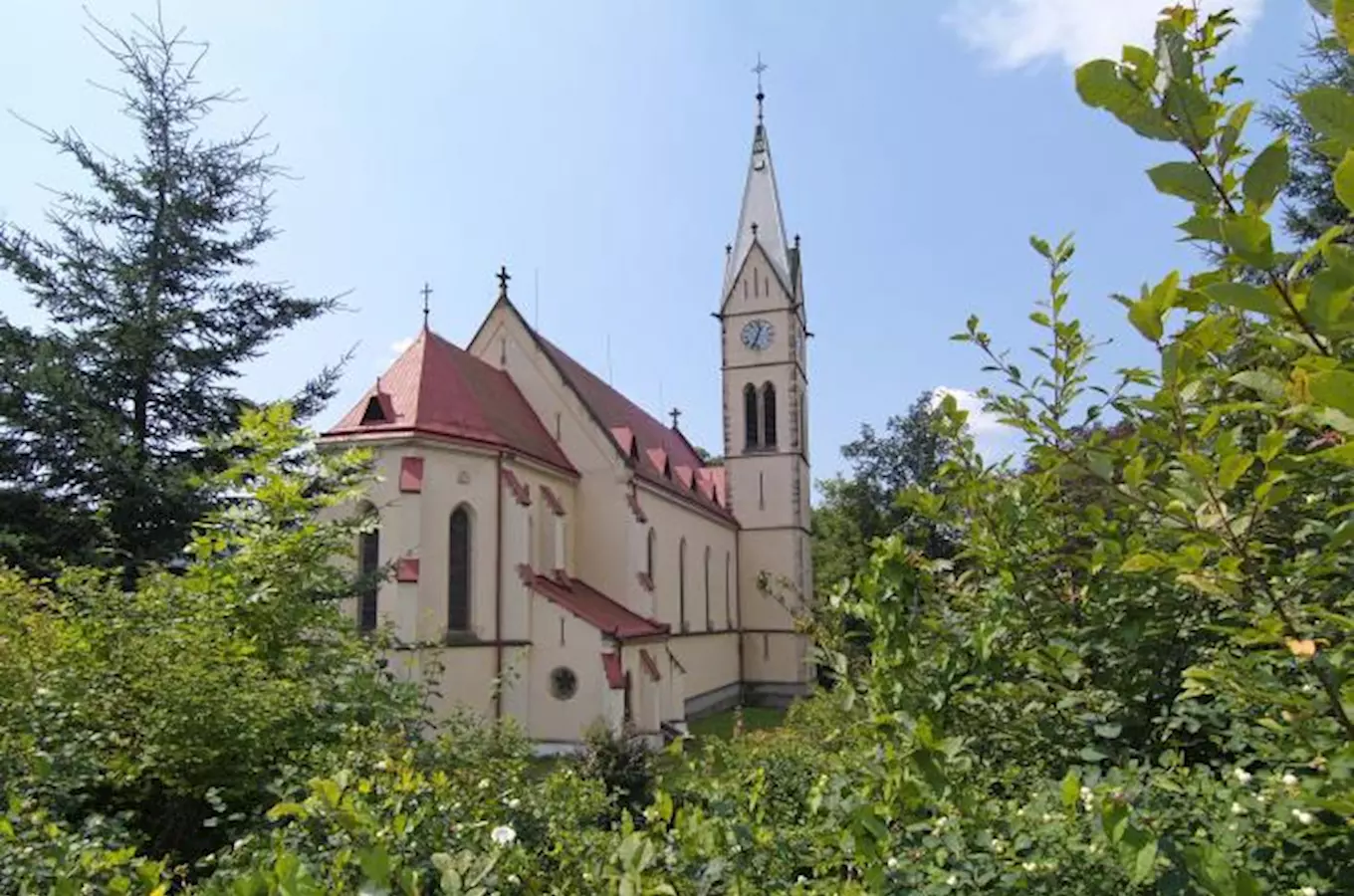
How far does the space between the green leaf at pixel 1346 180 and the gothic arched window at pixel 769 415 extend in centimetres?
3315

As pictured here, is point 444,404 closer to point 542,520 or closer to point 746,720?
point 542,520

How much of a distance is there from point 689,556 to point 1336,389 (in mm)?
29855

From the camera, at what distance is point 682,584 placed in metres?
29.7

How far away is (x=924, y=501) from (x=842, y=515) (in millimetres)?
41165

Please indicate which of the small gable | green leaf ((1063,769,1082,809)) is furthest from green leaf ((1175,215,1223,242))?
the small gable

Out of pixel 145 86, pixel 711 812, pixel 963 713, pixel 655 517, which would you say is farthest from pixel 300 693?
pixel 655 517

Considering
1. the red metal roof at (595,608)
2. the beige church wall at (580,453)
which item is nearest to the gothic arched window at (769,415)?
the beige church wall at (580,453)

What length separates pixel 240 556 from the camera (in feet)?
20.8

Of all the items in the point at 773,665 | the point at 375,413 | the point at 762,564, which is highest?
the point at 375,413

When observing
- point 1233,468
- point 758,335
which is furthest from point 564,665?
point 1233,468

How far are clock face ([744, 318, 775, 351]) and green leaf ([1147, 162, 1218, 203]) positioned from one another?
108 ft

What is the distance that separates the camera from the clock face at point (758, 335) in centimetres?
3412

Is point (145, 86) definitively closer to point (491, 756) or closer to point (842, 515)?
point (491, 756)

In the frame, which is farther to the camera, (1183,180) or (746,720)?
(746,720)
